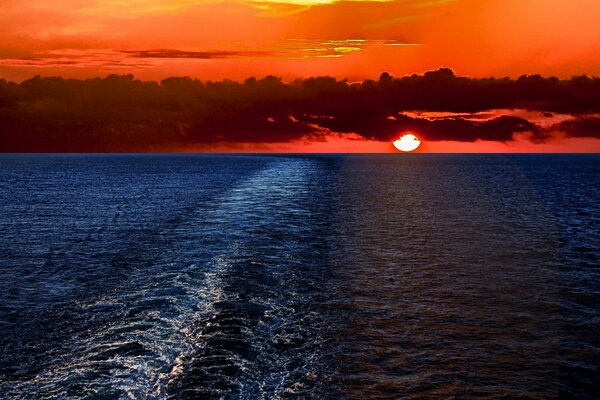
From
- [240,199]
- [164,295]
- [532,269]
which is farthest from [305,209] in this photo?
[164,295]

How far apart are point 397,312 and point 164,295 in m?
10.8

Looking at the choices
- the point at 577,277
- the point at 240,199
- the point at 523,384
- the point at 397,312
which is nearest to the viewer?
the point at 523,384

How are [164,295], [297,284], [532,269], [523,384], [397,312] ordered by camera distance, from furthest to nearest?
1. [532,269]
2. [297,284]
3. [164,295]
4. [397,312]
5. [523,384]

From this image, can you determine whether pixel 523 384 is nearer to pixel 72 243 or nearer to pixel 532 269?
pixel 532 269

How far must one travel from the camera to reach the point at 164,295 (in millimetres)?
25969

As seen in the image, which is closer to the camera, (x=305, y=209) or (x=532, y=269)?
(x=532, y=269)

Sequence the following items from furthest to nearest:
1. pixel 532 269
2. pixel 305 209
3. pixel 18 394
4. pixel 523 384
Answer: pixel 305 209, pixel 532 269, pixel 523 384, pixel 18 394

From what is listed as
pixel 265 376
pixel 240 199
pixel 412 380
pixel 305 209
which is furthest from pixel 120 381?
pixel 240 199

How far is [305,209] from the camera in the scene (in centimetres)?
6469

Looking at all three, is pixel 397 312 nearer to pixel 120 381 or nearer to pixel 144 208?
pixel 120 381

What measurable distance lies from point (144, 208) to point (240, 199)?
1414 centimetres

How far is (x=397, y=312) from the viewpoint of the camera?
2402cm

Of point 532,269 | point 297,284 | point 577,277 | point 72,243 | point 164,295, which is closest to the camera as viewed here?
point 164,295

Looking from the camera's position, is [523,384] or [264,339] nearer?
[523,384]
